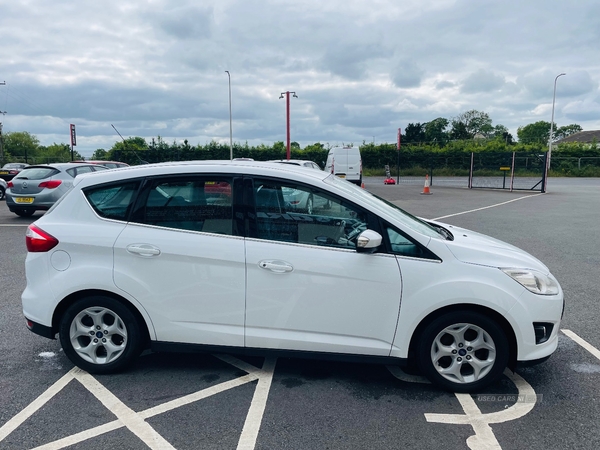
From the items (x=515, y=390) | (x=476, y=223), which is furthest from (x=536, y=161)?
(x=515, y=390)

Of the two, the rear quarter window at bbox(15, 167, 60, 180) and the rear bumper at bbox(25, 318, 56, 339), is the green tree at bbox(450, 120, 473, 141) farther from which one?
the rear bumper at bbox(25, 318, 56, 339)

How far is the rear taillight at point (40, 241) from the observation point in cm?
368

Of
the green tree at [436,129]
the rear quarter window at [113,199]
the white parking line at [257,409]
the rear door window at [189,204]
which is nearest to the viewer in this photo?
the white parking line at [257,409]

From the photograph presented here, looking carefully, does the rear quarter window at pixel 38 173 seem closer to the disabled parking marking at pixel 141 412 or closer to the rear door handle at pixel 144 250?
the disabled parking marking at pixel 141 412

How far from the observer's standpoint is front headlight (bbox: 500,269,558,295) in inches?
134

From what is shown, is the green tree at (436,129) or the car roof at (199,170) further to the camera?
the green tree at (436,129)

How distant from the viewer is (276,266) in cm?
340

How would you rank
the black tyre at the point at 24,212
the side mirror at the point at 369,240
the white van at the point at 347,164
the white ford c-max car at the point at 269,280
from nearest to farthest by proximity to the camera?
the side mirror at the point at 369,240
the white ford c-max car at the point at 269,280
the black tyre at the point at 24,212
the white van at the point at 347,164

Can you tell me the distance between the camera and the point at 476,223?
12.1 m

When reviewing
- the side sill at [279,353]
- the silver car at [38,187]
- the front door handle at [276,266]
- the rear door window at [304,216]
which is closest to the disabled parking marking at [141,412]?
the side sill at [279,353]

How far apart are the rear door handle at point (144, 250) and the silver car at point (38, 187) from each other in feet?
32.1

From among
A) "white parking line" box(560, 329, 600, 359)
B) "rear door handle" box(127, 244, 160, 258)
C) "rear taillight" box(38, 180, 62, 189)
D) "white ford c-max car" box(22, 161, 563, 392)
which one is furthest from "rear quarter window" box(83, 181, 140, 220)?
"rear taillight" box(38, 180, 62, 189)

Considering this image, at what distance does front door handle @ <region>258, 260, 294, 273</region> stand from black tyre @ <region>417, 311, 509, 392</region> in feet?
3.54

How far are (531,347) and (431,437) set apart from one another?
1.04 meters
